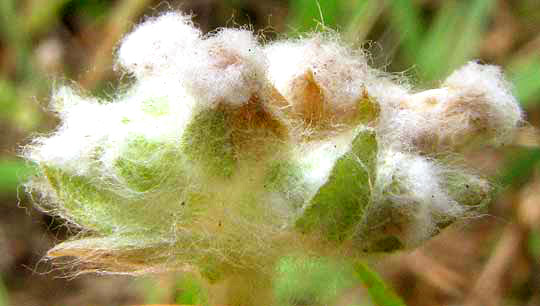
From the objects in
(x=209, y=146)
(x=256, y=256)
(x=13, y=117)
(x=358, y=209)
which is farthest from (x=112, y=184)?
(x=13, y=117)

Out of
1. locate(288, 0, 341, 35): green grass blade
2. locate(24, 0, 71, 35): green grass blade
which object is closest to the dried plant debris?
locate(288, 0, 341, 35): green grass blade

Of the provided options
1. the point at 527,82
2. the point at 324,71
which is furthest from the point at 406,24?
the point at 324,71

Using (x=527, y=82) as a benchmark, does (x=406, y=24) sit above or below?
above

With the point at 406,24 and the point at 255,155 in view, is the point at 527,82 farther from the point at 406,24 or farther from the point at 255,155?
the point at 255,155

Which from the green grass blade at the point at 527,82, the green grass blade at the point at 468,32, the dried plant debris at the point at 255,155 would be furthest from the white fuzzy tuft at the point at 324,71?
the green grass blade at the point at 468,32

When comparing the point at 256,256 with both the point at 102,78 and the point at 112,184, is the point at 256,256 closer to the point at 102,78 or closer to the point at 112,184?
the point at 112,184

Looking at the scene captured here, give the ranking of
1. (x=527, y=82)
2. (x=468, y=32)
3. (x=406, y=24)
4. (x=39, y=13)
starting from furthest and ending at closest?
(x=39, y=13) → (x=468, y=32) → (x=406, y=24) → (x=527, y=82)

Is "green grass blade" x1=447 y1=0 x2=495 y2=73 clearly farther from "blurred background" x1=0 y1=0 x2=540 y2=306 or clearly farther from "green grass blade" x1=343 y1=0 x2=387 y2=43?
"green grass blade" x1=343 y1=0 x2=387 y2=43
